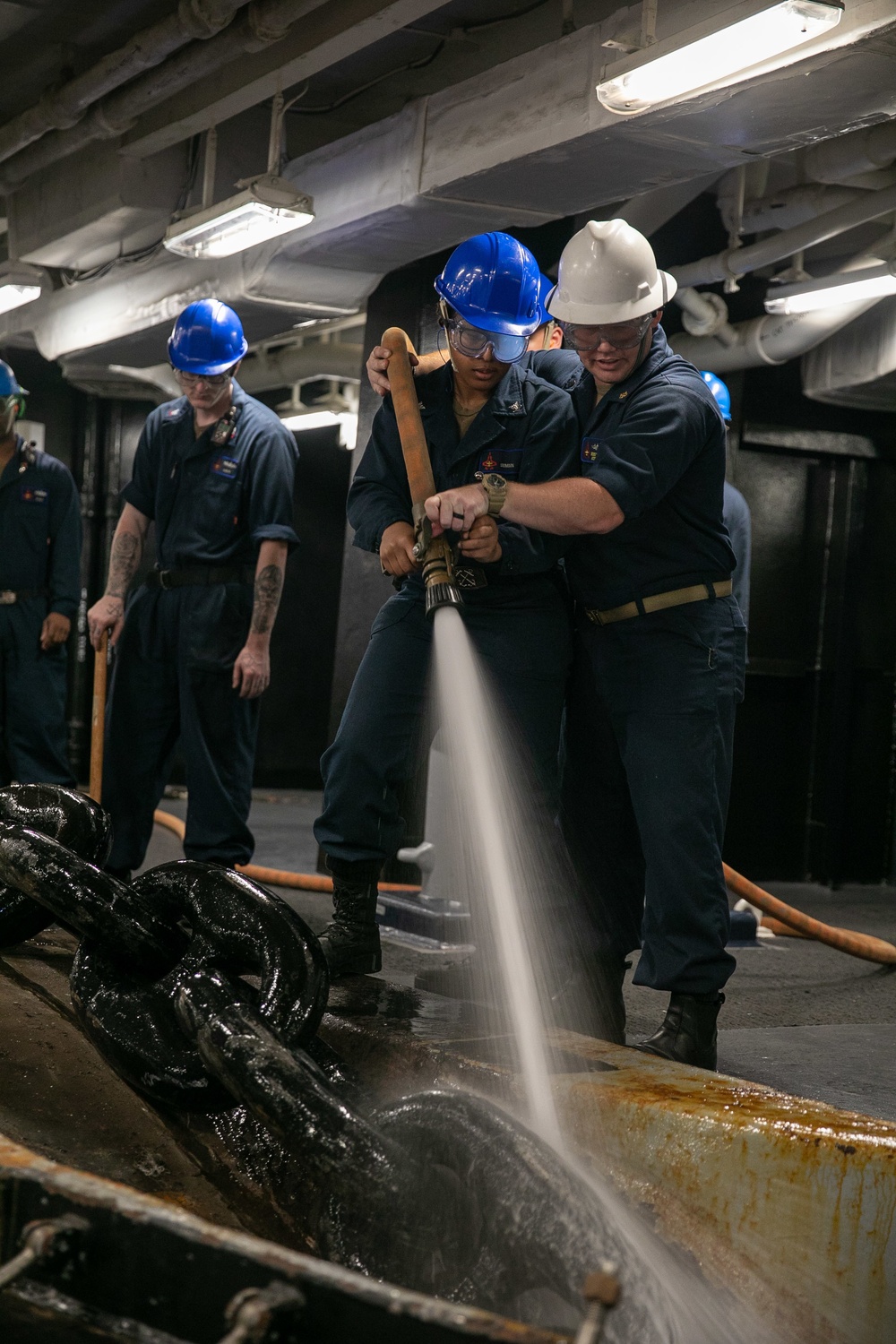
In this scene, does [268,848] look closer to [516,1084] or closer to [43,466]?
[43,466]

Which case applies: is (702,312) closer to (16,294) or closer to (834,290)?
(834,290)

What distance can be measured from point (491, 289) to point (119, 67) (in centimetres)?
268

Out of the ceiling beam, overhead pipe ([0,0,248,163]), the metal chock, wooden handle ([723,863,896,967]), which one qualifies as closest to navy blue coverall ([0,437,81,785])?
overhead pipe ([0,0,248,163])

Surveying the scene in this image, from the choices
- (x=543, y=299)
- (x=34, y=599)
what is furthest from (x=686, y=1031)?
(x=34, y=599)

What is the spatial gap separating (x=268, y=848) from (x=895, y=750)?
3770 mm

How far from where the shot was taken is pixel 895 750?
8.31 meters

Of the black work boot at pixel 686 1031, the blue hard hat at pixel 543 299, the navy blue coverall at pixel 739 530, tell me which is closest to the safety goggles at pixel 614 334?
the blue hard hat at pixel 543 299

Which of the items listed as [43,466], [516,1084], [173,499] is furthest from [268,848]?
[516,1084]

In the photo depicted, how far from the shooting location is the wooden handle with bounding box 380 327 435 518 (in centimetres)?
315

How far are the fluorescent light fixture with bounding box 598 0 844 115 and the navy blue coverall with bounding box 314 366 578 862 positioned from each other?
1106 millimetres

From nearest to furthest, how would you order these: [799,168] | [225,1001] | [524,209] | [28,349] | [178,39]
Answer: [225,1001], [178,39], [524,209], [799,168], [28,349]

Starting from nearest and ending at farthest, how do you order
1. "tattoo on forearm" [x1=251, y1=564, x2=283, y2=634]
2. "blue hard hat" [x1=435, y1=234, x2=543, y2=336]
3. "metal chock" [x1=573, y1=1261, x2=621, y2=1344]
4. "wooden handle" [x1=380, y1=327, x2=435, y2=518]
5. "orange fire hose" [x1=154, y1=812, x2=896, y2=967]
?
1. "metal chock" [x1=573, y1=1261, x2=621, y2=1344]
2. "wooden handle" [x1=380, y1=327, x2=435, y2=518]
3. "blue hard hat" [x1=435, y1=234, x2=543, y2=336]
4. "tattoo on forearm" [x1=251, y1=564, x2=283, y2=634]
5. "orange fire hose" [x1=154, y1=812, x2=896, y2=967]

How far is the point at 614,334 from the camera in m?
3.08

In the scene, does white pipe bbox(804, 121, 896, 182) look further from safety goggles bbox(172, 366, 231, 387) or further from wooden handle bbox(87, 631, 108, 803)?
wooden handle bbox(87, 631, 108, 803)
